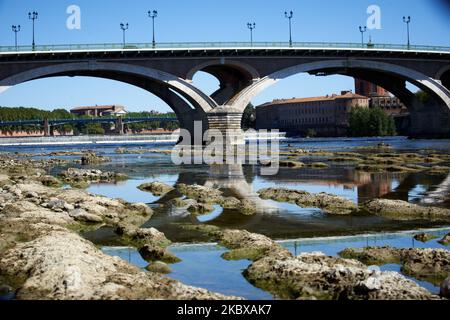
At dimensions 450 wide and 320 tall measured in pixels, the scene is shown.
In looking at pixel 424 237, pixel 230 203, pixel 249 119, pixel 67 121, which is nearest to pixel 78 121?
pixel 67 121

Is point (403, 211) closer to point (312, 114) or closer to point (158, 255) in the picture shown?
point (158, 255)

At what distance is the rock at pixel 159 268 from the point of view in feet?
28.4

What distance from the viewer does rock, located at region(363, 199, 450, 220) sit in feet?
45.9

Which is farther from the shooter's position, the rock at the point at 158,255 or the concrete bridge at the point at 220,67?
the concrete bridge at the point at 220,67

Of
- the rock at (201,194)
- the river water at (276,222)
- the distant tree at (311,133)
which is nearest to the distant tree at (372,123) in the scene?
the distant tree at (311,133)

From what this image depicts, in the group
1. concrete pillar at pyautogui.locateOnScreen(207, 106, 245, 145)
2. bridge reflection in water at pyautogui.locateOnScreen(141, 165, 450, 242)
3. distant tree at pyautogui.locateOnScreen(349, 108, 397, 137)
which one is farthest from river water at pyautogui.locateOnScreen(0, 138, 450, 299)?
distant tree at pyautogui.locateOnScreen(349, 108, 397, 137)

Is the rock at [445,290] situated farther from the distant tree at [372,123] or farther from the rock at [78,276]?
the distant tree at [372,123]

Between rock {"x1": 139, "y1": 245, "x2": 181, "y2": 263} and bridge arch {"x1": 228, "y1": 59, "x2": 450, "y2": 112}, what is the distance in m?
50.4

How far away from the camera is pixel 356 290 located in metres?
6.83

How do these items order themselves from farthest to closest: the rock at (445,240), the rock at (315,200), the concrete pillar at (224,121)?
the concrete pillar at (224,121), the rock at (315,200), the rock at (445,240)

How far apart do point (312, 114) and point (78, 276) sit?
147 m

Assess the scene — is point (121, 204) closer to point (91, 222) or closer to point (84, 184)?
point (91, 222)

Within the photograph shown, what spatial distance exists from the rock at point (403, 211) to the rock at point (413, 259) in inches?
176

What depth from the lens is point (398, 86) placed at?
73250 millimetres
